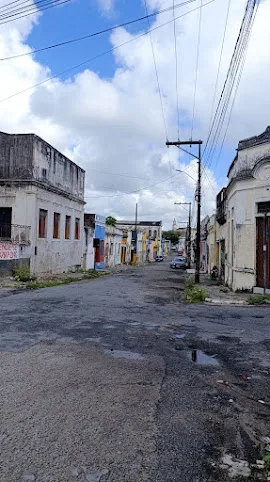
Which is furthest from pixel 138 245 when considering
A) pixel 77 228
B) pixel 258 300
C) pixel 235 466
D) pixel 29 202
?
pixel 235 466

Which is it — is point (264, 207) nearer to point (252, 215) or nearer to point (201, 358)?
point (252, 215)

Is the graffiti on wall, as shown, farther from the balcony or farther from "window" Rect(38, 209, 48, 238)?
"window" Rect(38, 209, 48, 238)

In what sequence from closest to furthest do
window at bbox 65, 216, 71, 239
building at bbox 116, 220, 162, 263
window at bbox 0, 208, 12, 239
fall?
window at bbox 0, 208, 12, 239 → window at bbox 65, 216, 71, 239 → building at bbox 116, 220, 162, 263

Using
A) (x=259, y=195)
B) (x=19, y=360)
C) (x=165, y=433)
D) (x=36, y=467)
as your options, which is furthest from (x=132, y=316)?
(x=259, y=195)

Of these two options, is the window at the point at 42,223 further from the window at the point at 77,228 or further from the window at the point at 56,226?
the window at the point at 77,228

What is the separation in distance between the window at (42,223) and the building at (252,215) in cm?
1161

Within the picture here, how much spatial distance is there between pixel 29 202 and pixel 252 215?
38.6ft

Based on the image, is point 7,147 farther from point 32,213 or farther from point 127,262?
point 127,262

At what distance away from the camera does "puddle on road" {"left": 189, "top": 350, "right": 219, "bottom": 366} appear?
5802 millimetres

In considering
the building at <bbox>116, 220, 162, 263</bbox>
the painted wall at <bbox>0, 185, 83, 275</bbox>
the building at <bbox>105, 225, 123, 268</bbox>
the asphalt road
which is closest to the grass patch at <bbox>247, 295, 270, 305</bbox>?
the asphalt road

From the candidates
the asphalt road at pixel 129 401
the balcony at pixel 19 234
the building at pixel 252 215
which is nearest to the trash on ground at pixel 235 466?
the asphalt road at pixel 129 401

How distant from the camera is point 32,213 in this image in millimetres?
20891

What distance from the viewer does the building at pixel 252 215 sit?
14391mm

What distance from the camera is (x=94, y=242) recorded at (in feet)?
120
